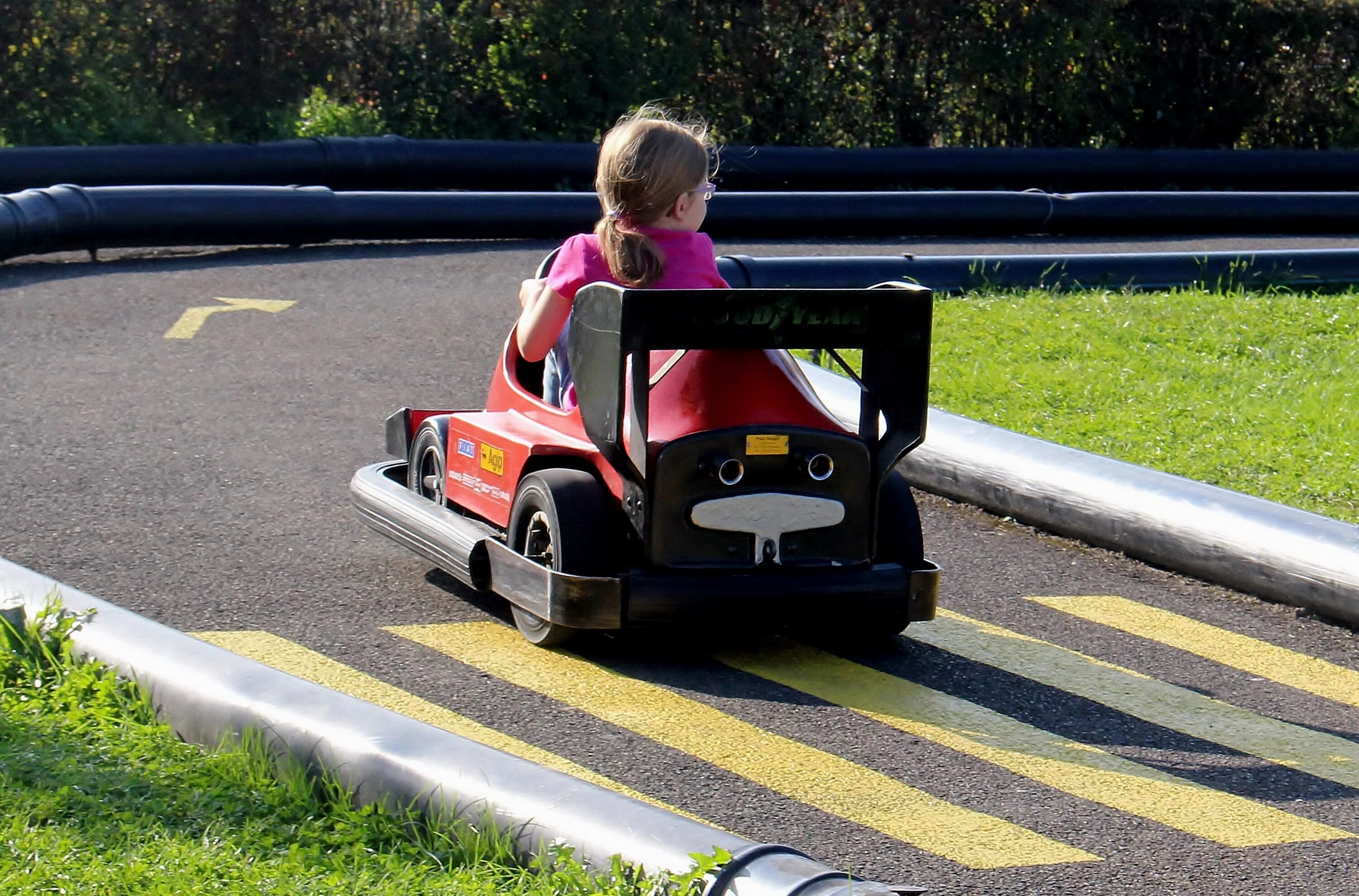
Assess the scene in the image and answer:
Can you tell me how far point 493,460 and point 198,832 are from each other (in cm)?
181

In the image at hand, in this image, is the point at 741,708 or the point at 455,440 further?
the point at 455,440

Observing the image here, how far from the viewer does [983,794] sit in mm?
3658

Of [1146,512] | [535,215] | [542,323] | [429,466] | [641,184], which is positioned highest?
[641,184]

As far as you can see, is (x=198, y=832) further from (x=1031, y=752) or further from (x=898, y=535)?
(x=898, y=535)

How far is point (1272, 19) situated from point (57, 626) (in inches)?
648

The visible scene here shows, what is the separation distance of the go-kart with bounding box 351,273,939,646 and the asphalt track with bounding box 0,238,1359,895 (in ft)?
0.68

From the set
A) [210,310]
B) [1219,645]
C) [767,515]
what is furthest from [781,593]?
[210,310]

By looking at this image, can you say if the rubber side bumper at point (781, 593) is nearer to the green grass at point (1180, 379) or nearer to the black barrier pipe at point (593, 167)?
the green grass at point (1180, 379)

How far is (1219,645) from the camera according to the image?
482cm

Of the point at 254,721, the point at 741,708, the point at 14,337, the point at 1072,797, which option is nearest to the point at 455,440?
the point at 741,708

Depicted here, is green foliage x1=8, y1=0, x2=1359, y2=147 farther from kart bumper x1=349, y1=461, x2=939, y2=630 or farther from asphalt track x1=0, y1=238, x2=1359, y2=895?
kart bumper x1=349, y1=461, x2=939, y2=630

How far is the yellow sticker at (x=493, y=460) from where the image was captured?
15.6ft

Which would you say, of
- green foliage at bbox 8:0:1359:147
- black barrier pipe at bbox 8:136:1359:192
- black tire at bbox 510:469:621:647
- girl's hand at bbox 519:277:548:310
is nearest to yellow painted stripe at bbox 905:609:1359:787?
black tire at bbox 510:469:621:647

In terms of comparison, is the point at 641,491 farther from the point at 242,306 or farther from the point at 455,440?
the point at 242,306
